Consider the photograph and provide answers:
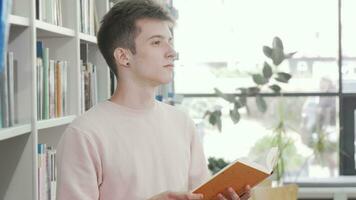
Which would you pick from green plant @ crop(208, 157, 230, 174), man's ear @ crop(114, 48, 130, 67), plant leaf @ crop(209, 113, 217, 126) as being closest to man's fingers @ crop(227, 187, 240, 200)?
man's ear @ crop(114, 48, 130, 67)

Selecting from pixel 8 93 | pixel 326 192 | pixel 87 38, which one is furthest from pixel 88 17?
pixel 326 192

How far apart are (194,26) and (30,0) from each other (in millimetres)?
2678

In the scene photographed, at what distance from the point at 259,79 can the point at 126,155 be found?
281 cm

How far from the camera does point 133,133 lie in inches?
67.7

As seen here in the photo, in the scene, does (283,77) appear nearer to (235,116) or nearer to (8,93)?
(235,116)

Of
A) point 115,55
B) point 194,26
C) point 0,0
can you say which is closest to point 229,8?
point 194,26

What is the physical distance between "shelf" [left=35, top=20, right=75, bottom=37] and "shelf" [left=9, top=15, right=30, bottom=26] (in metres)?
0.11

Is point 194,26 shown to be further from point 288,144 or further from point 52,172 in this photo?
point 52,172

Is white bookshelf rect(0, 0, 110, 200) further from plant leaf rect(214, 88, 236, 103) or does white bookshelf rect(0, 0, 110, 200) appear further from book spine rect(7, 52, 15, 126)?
plant leaf rect(214, 88, 236, 103)

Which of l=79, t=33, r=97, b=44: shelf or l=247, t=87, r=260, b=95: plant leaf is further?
l=247, t=87, r=260, b=95: plant leaf

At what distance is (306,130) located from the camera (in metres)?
4.58

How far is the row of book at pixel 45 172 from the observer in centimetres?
228

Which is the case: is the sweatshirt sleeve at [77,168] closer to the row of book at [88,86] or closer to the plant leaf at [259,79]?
the row of book at [88,86]

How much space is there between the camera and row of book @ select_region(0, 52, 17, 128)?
1.97 m
